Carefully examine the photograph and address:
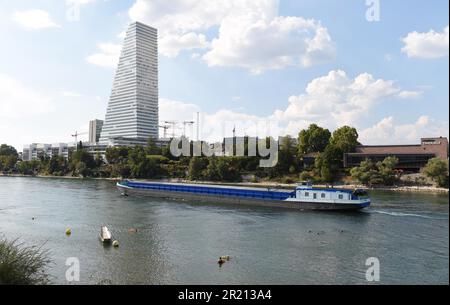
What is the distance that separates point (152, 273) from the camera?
29.0 m

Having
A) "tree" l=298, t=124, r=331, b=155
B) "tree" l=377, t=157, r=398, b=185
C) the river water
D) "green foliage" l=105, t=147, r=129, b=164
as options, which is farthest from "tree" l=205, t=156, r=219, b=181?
the river water

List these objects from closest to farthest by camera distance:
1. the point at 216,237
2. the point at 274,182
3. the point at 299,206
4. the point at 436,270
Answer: the point at 436,270 → the point at 216,237 → the point at 299,206 → the point at 274,182

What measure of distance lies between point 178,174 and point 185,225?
327 ft

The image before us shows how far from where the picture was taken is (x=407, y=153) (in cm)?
11494

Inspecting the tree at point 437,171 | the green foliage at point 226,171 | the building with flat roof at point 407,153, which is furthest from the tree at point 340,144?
the green foliage at point 226,171

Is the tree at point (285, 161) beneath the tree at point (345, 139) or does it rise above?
beneath

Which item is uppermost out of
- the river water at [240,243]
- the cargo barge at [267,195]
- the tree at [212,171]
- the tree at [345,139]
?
the tree at [345,139]

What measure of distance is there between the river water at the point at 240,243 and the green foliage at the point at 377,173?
3970 centimetres

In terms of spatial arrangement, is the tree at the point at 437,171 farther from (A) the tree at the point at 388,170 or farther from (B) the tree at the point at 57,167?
(B) the tree at the point at 57,167

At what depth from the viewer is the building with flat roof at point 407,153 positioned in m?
112

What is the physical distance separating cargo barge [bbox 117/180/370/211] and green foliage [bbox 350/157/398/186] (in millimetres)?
39792

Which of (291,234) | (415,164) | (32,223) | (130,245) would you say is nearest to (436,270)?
(291,234)

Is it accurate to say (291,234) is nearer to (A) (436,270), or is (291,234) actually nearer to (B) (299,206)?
(A) (436,270)

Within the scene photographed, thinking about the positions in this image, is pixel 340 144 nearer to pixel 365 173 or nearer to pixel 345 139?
pixel 345 139
